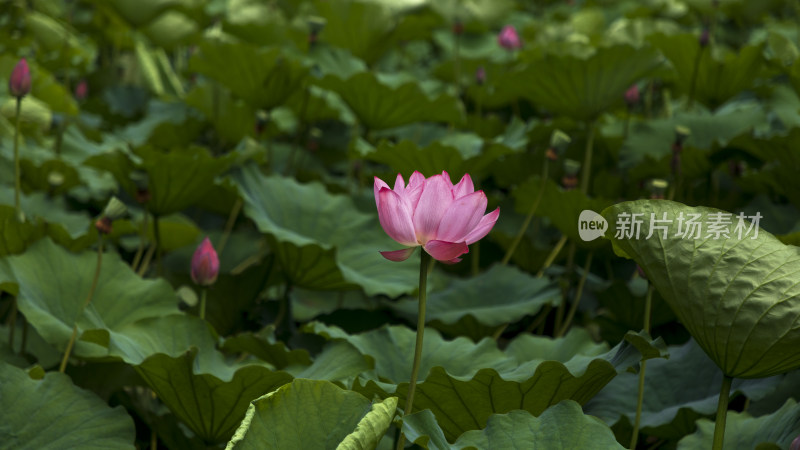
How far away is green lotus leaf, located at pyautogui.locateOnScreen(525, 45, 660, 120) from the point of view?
1.81 m

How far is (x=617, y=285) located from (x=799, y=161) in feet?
1.43

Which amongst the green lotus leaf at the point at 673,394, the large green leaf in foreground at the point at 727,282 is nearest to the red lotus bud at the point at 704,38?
the green lotus leaf at the point at 673,394

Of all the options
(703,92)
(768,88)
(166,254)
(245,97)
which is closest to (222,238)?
(166,254)

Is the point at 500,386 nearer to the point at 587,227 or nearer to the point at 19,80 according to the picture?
the point at 587,227

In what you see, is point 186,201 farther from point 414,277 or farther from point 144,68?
point 144,68

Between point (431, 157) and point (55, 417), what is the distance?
0.94 meters

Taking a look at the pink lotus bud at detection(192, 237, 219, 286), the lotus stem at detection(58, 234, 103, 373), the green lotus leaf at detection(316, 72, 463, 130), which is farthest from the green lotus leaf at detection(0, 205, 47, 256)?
the green lotus leaf at detection(316, 72, 463, 130)

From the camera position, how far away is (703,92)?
230 cm

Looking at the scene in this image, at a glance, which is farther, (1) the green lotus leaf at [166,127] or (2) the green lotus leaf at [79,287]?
(1) the green lotus leaf at [166,127]

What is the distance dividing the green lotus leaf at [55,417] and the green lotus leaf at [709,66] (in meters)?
1.57

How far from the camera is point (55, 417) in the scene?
113 centimetres

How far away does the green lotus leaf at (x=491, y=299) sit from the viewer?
1.60m

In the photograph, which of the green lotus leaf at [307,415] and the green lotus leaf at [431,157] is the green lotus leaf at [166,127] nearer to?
the green lotus leaf at [431,157]

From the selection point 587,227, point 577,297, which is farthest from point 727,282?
point 577,297
